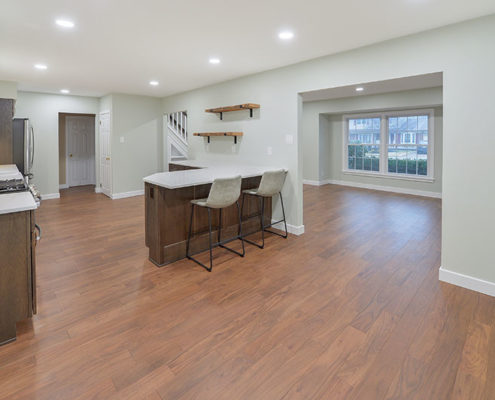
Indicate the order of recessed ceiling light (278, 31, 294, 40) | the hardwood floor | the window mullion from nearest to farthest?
1. the hardwood floor
2. recessed ceiling light (278, 31, 294, 40)
3. the window mullion

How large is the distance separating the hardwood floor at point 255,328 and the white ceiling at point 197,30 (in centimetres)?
234

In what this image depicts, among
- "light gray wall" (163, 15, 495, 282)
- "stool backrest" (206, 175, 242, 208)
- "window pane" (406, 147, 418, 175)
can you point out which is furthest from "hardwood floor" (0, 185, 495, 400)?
"window pane" (406, 147, 418, 175)

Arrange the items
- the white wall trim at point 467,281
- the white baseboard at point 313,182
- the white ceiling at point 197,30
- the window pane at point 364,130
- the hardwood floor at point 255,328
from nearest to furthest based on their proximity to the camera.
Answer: the hardwood floor at point 255,328 → the white ceiling at point 197,30 → the white wall trim at point 467,281 → the window pane at point 364,130 → the white baseboard at point 313,182

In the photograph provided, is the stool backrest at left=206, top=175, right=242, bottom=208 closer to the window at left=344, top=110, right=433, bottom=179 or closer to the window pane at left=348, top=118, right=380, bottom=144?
the window at left=344, top=110, right=433, bottom=179

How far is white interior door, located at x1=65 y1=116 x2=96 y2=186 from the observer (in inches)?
334

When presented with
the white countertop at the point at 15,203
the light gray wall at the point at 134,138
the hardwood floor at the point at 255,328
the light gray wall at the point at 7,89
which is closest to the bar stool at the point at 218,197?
the hardwood floor at the point at 255,328

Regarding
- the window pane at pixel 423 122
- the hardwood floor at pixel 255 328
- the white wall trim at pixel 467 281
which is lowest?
the hardwood floor at pixel 255 328

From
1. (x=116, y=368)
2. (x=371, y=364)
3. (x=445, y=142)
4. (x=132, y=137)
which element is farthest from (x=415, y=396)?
(x=132, y=137)

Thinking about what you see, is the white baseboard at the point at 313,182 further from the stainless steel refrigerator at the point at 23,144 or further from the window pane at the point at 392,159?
the stainless steel refrigerator at the point at 23,144

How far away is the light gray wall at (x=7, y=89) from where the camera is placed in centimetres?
542

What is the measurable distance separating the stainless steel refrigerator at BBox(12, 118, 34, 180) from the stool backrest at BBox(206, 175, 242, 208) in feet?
14.0

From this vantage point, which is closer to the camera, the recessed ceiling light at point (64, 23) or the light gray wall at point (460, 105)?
the light gray wall at point (460, 105)

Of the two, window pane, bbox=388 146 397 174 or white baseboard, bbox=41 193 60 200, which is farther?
window pane, bbox=388 146 397 174

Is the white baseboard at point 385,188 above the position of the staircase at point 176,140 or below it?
below
